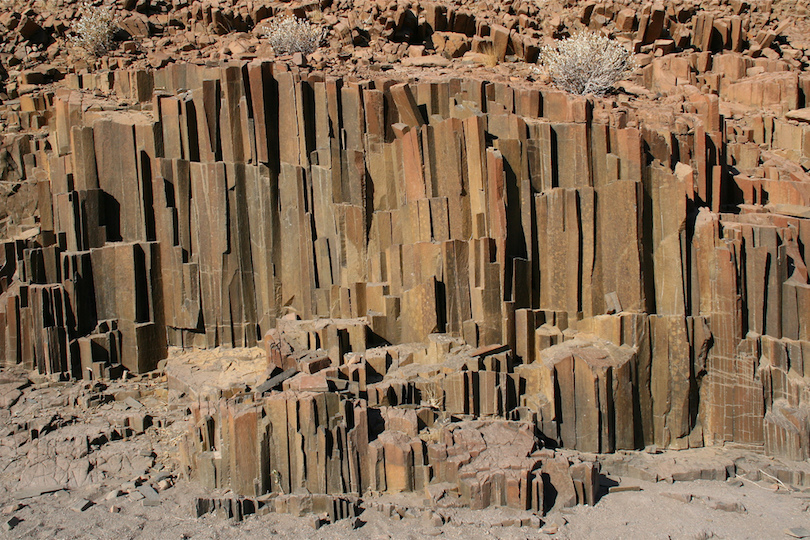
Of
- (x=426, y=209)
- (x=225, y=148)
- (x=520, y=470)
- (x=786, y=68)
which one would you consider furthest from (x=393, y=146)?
(x=786, y=68)

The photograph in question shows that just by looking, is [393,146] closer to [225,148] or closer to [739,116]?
[225,148]

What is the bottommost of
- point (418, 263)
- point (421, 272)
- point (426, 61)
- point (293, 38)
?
point (421, 272)

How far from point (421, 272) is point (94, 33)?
11303 mm

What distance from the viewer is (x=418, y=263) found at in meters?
12.4

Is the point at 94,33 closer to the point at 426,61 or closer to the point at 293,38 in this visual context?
the point at 293,38

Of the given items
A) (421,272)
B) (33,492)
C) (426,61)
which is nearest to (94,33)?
(426,61)

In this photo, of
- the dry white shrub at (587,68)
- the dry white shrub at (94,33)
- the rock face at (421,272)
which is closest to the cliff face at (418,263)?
the rock face at (421,272)

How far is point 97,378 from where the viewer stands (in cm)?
1307

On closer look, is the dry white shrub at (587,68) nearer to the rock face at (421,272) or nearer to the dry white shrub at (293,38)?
the rock face at (421,272)

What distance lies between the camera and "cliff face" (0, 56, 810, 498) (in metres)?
11.2

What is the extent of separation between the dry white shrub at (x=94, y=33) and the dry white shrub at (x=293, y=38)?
4.14 m

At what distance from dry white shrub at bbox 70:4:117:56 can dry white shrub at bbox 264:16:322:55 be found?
4.14m

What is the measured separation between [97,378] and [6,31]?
37.1 ft

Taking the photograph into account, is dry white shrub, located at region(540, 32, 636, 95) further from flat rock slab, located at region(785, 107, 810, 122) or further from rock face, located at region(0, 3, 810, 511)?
flat rock slab, located at region(785, 107, 810, 122)
